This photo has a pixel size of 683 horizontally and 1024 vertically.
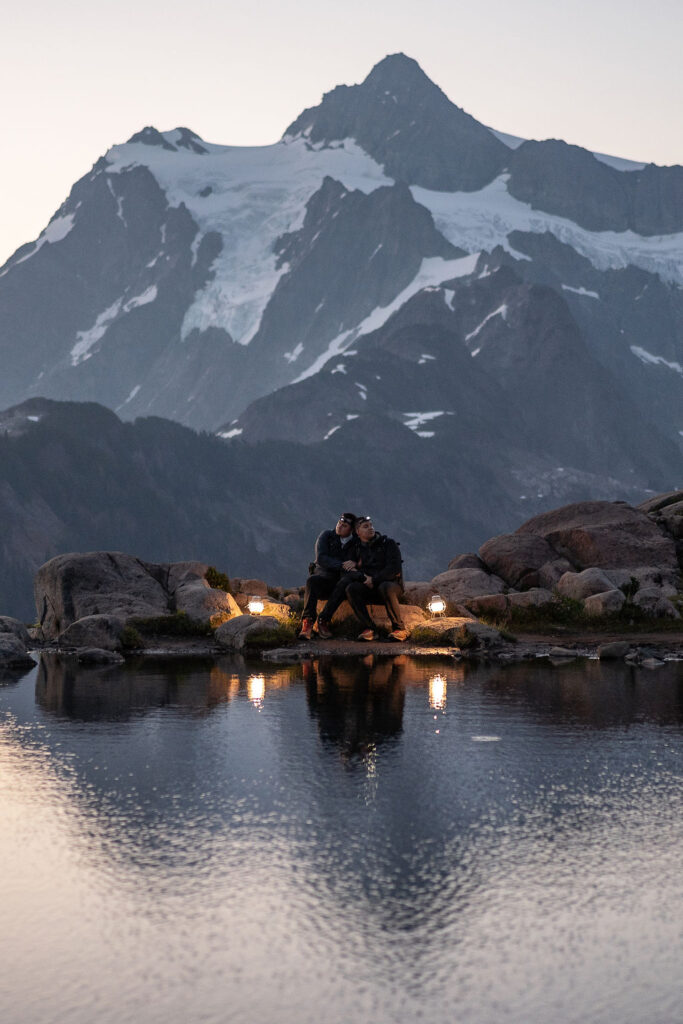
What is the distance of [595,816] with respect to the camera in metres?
9.04

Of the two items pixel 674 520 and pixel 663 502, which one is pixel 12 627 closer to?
pixel 674 520

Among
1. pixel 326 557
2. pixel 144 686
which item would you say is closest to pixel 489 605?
pixel 326 557

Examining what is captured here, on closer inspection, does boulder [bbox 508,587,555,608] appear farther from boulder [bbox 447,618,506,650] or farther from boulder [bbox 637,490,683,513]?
boulder [bbox 637,490,683,513]

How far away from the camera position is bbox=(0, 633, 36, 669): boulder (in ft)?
66.8

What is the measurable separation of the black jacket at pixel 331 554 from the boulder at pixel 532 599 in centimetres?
500

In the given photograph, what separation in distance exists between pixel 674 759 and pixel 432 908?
5108 millimetres

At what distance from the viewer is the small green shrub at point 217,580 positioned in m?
27.0

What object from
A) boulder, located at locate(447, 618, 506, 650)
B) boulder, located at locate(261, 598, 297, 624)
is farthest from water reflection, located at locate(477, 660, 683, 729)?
boulder, located at locate(261, 598, 297, 624)

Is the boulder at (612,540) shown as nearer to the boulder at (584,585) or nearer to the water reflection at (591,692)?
the boulder at (584,585)

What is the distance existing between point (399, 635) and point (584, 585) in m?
5.76

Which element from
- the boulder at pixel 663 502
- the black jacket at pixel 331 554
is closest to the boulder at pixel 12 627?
the black jacket at pixel 331 554

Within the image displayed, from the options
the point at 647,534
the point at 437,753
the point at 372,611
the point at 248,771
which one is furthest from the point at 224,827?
the point at 647,534

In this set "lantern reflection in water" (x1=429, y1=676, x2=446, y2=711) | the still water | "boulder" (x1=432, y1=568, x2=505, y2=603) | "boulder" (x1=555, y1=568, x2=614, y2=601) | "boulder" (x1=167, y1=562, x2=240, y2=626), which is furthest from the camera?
"boulder" (x1=432, y1=568, x2=505, y2=603)

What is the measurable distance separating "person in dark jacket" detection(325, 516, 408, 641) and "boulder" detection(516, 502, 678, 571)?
27.3 feet
